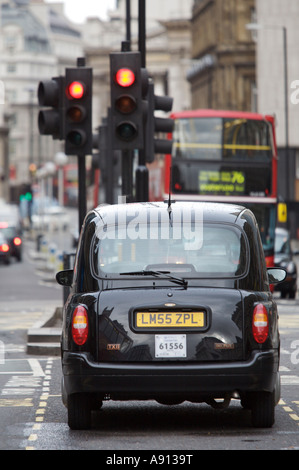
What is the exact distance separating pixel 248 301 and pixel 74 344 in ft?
3.96

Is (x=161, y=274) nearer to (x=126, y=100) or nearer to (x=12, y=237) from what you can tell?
(x=126, y=100)

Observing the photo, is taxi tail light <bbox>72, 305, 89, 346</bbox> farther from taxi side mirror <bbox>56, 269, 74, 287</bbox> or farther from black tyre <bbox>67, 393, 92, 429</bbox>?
taxi side mirror <bbox>56, 269, 74, 287</bbox>

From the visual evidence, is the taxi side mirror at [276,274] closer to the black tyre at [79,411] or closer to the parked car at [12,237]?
the black tyre at [79,411]

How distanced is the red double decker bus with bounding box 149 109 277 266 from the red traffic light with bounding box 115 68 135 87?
12.7 meters

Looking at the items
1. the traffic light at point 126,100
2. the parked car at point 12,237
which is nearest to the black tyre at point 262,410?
the traffic light at point 126,100

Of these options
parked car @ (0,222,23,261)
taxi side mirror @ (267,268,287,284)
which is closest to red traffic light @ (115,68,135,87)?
taxi side mirror @ (267,268,287,284)

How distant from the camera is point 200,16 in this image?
286ft

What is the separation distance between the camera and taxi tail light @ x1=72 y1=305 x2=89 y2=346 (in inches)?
367

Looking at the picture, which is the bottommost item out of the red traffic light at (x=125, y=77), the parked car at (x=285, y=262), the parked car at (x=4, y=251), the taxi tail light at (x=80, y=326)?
the parked car at (x=4, y=251)

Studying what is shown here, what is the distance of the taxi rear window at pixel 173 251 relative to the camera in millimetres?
9562

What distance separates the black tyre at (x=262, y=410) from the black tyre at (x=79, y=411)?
44.6 inches

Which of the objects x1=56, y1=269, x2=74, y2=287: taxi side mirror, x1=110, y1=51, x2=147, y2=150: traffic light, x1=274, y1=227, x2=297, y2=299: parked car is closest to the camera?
x1=56, y1=269, x2=74, y2=287: taxi side mirror

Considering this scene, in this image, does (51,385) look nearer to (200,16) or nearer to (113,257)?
(113,257)

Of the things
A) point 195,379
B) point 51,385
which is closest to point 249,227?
point 195,379
